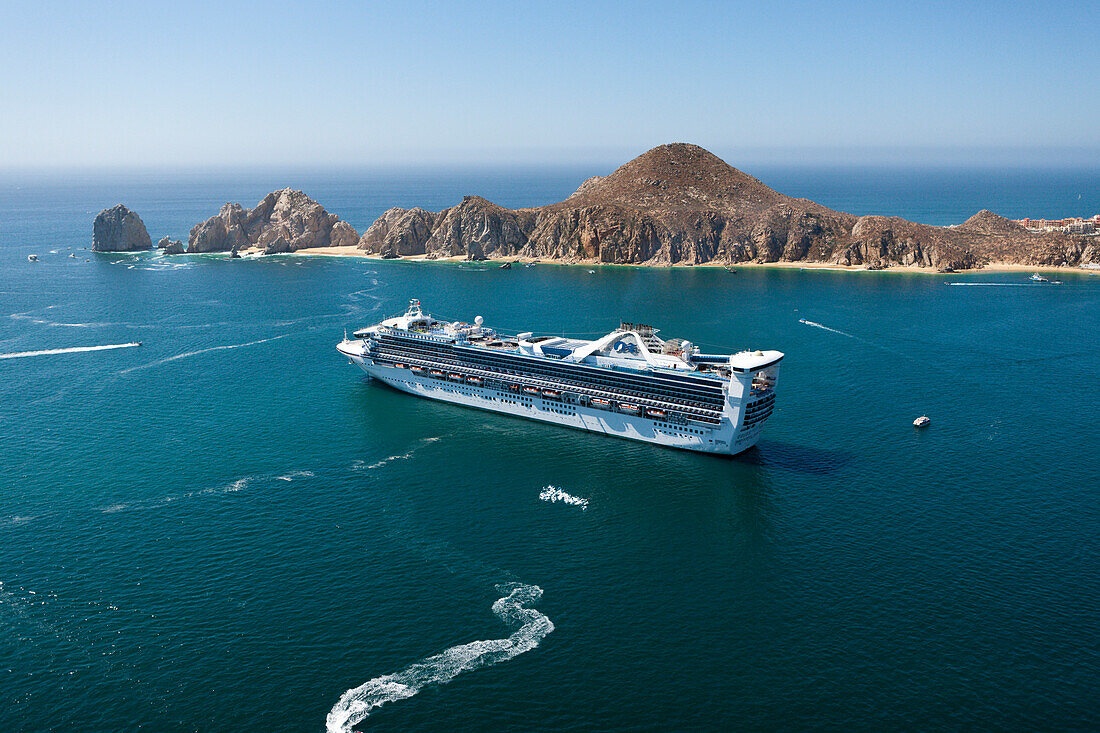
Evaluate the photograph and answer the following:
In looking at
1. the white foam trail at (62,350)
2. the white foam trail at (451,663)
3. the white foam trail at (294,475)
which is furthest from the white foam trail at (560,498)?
the white foam trail at (62,350)

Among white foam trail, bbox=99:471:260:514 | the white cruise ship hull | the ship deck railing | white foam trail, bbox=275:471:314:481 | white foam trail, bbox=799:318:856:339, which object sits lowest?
white foam trail, bbox=99:471:260:514

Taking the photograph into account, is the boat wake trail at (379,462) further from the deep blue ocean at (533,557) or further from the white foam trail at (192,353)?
the white foam trail at (192,353)

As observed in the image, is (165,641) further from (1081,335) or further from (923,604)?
(1081,335)

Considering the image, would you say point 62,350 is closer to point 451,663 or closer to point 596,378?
point 596,378

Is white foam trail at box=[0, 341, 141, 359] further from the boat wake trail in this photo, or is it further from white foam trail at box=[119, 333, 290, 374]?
the boat wake trail

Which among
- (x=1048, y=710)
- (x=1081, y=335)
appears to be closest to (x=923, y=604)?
(x=1048, y=710)

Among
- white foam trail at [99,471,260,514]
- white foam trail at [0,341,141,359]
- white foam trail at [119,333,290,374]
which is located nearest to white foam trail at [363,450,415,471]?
white foam trail at [99,471,260,514]
